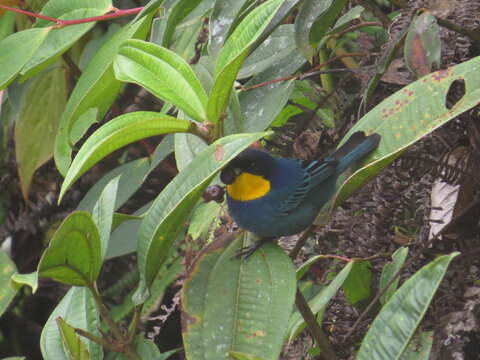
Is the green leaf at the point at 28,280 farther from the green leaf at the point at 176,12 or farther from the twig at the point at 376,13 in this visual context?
the twig at the point at 376,13

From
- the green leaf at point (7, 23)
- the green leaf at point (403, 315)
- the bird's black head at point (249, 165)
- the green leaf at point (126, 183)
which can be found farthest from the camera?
the green leaf at point (7, 23)

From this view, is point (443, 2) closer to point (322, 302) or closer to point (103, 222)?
point (322, 302)

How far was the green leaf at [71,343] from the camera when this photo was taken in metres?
0.95

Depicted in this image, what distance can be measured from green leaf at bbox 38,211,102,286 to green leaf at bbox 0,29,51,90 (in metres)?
0.39

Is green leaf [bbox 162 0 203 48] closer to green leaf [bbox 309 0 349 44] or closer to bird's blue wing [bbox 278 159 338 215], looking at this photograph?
green leaf [bbox 309 0 349 44]

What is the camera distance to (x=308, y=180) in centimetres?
121

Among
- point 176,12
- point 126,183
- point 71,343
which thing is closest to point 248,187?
point 176,12

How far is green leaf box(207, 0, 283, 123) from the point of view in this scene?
2.92 ft

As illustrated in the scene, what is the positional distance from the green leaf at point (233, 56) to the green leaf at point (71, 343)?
316 mm

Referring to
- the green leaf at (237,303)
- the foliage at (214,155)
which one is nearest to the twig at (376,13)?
the foliage at (214,155)

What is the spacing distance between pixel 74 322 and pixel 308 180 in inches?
16.5

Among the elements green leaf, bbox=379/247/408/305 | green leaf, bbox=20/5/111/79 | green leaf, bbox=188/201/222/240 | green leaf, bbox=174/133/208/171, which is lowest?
green leaf, bbox=188/201/222/240

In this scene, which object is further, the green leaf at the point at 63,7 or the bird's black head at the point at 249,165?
the green leaf at the point at 63,7

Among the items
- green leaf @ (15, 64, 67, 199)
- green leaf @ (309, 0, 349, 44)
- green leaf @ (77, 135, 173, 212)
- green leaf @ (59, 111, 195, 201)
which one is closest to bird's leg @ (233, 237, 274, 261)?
green leaf @ (59, 111, 195, 201)
